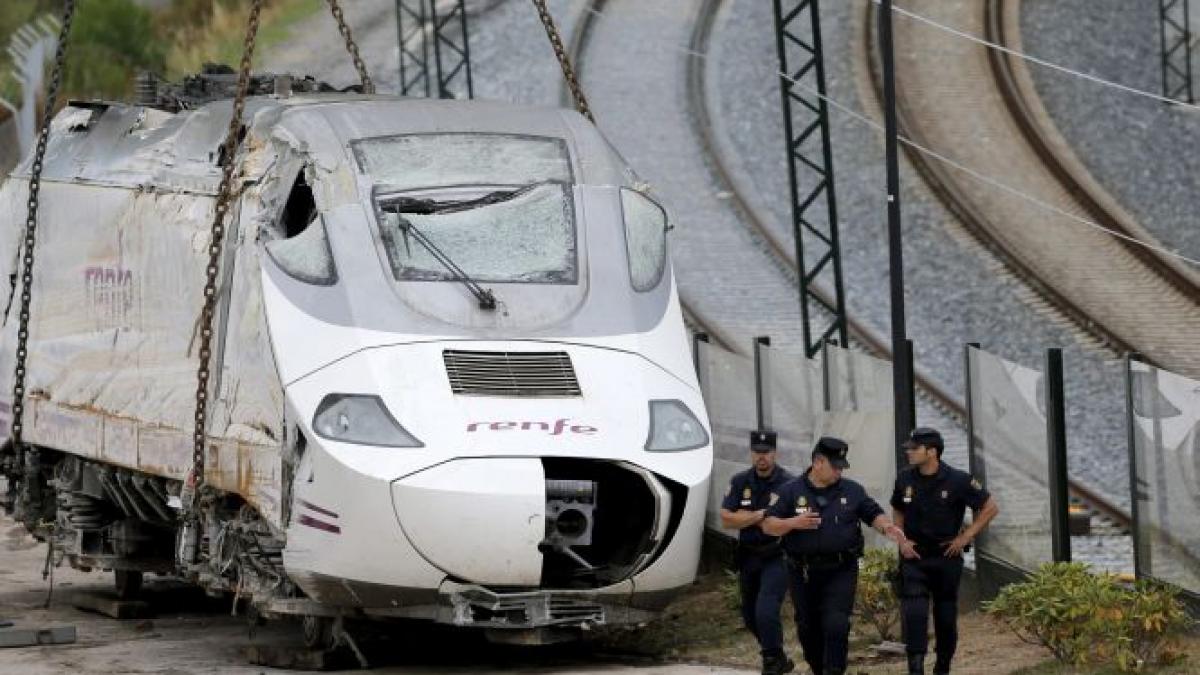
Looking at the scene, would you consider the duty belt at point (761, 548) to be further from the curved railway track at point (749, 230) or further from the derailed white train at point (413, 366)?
the curved railway track at point (749, 230)

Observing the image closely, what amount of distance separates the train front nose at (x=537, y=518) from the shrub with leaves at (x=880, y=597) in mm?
1964

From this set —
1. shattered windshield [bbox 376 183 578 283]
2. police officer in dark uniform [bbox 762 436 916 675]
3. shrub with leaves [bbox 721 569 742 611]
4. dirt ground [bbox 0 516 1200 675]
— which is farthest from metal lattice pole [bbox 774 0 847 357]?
police officer in dark uniform [bbox 762 436 916 675]

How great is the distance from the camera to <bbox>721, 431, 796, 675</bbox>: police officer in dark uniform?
1681 cm

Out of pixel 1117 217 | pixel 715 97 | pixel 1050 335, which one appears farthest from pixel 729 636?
pixel 715 97

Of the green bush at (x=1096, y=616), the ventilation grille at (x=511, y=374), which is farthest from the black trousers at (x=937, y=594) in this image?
the ventilation grille at (x=511, y=374)

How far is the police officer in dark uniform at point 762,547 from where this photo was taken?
1681cm

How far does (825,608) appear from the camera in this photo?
16312 mm

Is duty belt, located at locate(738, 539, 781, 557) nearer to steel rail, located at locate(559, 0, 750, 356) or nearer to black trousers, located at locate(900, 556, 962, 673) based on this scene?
black trousers, located at locate(900, 556, 962, 673)

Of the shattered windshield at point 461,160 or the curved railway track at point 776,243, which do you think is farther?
the curved railway track at point 776,243

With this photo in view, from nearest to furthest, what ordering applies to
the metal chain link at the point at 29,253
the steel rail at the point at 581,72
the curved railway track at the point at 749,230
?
1. the metal chain link at the point at 29,253
2. the curved railway track at the point at 749,230
3. the steel rail at the point at 581,72

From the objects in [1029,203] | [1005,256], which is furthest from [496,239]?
[1029,203]

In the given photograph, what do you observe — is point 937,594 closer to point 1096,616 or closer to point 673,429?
point 1096,616

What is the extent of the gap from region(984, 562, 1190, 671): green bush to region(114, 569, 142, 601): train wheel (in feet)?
28.5

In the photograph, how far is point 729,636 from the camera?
760 inches
